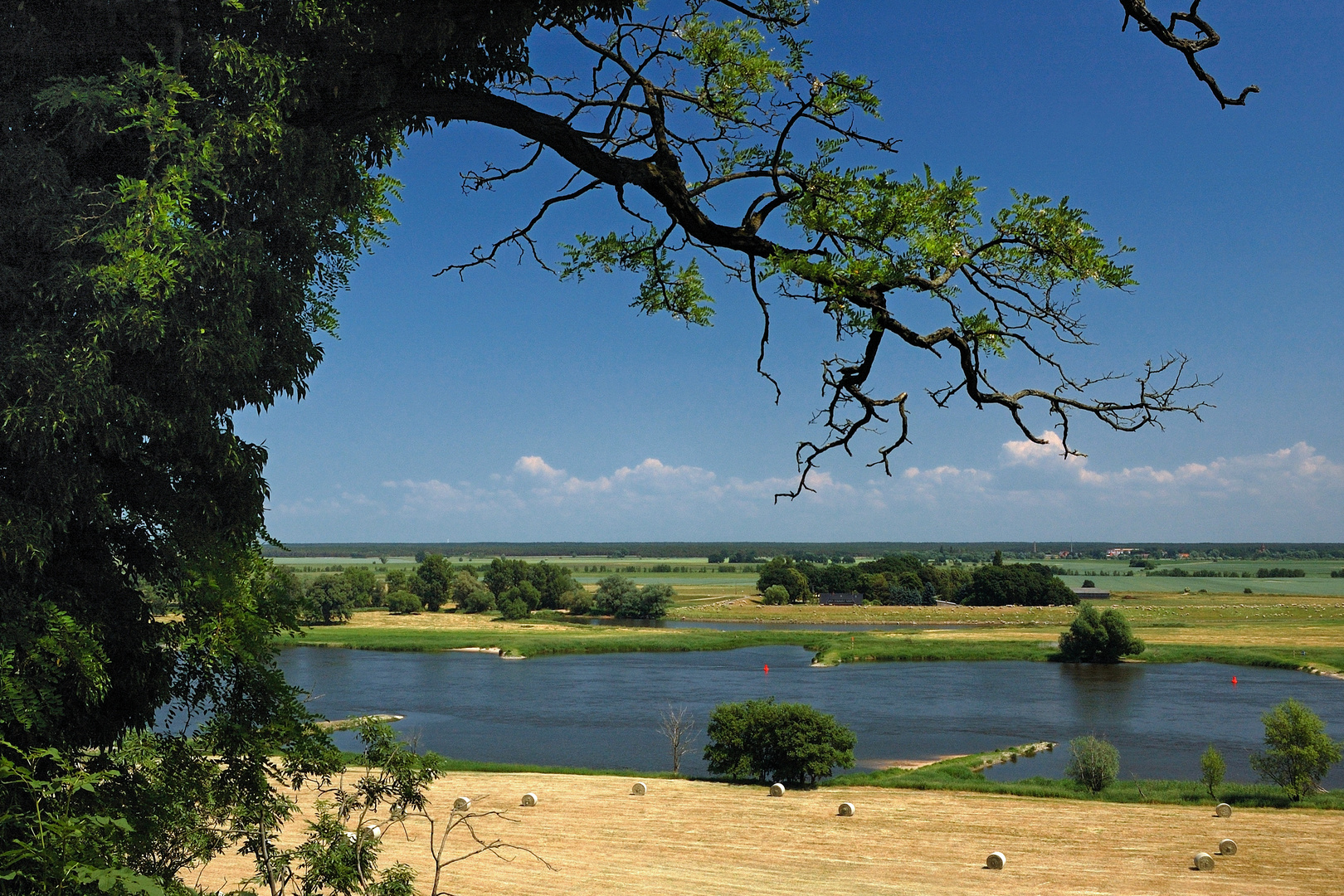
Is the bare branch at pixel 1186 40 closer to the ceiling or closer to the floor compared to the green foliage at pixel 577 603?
closer to the ceiling

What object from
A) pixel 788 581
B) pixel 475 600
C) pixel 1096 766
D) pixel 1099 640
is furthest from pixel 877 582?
pixel 1096 766

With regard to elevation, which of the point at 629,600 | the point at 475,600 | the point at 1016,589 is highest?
the point at 1016,589

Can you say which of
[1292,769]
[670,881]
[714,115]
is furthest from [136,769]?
[1292,769]

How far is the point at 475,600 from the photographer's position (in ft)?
341

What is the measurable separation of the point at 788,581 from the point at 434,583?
137 ft

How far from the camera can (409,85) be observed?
551 centimetres

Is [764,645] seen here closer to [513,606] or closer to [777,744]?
[513,606]

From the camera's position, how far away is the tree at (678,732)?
32781mm

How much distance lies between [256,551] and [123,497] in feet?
5.66

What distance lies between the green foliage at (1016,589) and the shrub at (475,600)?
53.5 meters

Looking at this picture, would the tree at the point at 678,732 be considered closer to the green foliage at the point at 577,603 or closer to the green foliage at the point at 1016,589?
the green foliage at the point at 577,603

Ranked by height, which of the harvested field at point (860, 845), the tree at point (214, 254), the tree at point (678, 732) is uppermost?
the tree at point (214, 254)

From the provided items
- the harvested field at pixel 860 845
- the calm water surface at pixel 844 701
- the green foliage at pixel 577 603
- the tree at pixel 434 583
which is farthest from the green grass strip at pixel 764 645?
the harvested field at pixel 860 845

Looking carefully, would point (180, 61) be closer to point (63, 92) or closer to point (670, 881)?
point (63, 92)
